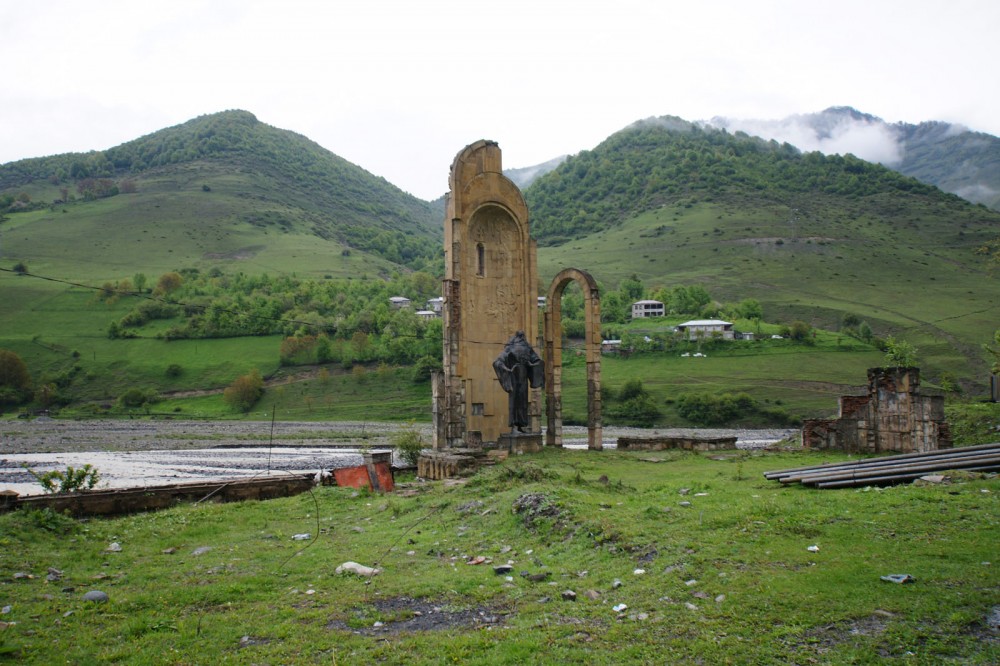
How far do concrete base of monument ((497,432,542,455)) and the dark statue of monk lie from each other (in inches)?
20.8

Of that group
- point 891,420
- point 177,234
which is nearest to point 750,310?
point 891,420

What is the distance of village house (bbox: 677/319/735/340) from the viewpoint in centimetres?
9594

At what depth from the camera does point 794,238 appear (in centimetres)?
14375

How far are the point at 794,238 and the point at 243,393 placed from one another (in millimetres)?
98009

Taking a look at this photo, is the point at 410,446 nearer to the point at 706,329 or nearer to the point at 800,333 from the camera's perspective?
the point at 800,333

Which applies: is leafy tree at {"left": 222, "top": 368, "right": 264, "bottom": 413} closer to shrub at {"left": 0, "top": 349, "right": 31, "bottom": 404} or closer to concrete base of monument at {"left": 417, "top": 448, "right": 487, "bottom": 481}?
shrub at {"left": 0, "top": 349, "right": 31, "bottom": 404}

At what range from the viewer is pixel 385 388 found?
9431 cm

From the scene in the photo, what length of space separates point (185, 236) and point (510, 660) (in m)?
166

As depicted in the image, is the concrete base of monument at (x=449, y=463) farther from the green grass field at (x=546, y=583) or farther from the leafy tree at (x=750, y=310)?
the leafy tree at (x=750, y=310)

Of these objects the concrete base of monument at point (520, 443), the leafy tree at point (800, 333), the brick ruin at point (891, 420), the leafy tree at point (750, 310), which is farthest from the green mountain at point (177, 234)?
the brick ruin at point (891, 420)

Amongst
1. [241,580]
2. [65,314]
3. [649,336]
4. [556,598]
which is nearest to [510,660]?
[556,598]

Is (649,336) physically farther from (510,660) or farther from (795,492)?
(510,660)

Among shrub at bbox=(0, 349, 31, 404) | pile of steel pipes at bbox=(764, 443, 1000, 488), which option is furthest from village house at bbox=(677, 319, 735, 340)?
pile of steel pipes at bbox=(764, 443, 1000, 488)

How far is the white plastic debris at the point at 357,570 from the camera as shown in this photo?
39.7 ft
